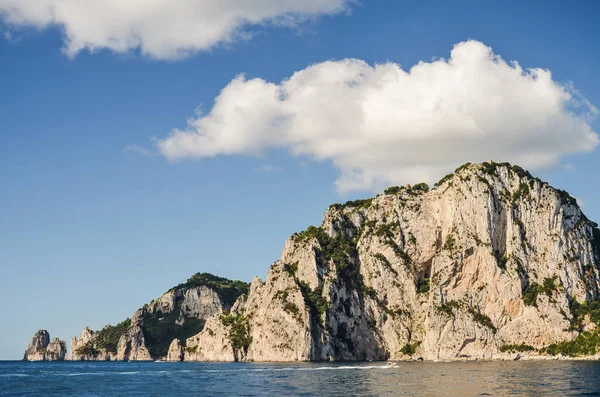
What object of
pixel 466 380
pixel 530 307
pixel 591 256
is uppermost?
pixel 591 256

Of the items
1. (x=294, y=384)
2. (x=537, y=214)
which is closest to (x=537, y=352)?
(x=537, y=214)

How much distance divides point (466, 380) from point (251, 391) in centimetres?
3345

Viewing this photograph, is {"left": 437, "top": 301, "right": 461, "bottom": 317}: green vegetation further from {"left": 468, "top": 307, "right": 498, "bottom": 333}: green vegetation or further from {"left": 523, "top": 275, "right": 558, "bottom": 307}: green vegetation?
{"left": 523, "top": 275, "right": 558, "bottom": 307}: green vegetation

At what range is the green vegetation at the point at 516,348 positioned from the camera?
6973 inches

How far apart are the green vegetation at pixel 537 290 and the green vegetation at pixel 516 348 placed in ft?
40.1

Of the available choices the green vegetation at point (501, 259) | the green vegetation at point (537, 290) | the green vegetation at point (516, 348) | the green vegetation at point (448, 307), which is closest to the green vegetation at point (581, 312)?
the green vegetation at point (537, 290)

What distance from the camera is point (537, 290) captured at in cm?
18388

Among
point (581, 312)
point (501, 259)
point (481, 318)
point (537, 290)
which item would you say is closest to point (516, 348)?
point (481, 318)

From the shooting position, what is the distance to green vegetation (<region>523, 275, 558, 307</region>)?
182000mm

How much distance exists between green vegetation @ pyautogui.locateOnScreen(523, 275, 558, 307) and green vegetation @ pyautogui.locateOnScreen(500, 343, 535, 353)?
12.2 metres

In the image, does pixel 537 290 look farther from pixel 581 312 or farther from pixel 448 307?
pixel 448 307

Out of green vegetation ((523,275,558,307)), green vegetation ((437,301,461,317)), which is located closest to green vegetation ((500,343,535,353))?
green vegetation ((523,275,558,307))

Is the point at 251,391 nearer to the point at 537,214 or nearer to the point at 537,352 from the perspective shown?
the point at 537,352

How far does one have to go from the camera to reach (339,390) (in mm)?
85188
